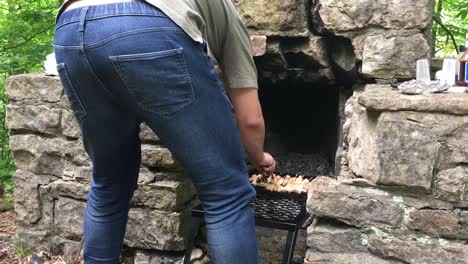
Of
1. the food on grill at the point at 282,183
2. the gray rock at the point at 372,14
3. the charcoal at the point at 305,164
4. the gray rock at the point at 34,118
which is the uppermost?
the gray rock at the point at 372,14

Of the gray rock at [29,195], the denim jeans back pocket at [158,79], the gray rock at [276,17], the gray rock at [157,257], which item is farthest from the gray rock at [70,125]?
the denim jeans back pocket at [158,79]

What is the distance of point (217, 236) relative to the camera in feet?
4.29

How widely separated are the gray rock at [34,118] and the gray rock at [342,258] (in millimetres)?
1427

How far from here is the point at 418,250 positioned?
1.51 m

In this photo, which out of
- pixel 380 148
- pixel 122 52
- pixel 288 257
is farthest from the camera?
pixel 288 257

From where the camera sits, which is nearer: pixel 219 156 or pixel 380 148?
pixel 219 156

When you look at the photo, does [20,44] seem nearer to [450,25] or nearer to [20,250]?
[20,250]

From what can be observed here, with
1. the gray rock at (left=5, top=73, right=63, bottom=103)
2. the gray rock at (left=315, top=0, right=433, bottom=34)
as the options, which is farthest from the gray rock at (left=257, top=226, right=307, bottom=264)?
the gray rock at (left=5, top=73, right=63, bottom=103)

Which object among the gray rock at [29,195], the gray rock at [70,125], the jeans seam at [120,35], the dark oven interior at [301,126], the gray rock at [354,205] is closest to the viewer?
the jeans seam at [120,35]

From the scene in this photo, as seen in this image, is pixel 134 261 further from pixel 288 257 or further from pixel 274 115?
pixel 274 115

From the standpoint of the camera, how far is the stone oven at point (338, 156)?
1467 mm

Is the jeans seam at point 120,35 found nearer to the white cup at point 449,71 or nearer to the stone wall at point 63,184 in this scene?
the stone wall at point 63,184

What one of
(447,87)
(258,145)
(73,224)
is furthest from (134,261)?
(447,87)

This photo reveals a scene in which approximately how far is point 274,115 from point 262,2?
977mm
